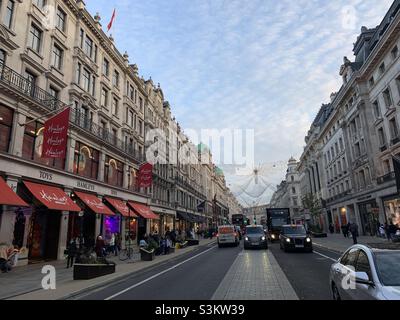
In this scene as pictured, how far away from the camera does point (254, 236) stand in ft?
85.6

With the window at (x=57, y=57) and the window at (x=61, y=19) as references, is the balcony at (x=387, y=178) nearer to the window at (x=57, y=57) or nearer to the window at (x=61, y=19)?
the window at (x=57, y=57)

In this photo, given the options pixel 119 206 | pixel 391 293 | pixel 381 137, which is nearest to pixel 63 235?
pixel 119 206

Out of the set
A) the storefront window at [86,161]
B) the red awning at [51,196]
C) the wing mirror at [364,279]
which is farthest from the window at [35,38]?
the wing mirror at [364,279]

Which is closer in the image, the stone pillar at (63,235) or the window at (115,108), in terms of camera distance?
the stone pillar at (63,235)

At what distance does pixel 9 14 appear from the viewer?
1866 cm

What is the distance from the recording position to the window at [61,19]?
23922 millimetres

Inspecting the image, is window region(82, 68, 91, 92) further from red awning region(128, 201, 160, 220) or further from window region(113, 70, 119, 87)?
red awning region(128, 201, 160, 220)

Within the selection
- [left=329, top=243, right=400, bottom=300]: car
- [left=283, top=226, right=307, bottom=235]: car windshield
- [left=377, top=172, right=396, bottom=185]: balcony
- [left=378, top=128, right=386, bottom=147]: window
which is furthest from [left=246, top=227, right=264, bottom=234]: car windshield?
[left=329, top=243, right=400, bottom=300]: car

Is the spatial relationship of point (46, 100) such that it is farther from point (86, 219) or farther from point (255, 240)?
point (255, 240)

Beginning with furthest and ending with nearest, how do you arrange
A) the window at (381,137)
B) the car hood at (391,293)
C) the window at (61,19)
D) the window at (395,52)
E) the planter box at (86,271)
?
the window at (381,137)
the window at (395,52)
the window at (61,19)
the planter box at (86,271)
the car hood at (391,293)

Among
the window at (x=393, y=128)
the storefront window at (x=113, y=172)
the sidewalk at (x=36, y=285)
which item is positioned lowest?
the sidewalk at (x=36, y=285)

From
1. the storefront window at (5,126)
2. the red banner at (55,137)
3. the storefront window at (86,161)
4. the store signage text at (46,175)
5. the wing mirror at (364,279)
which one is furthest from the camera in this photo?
the storefront window at (86,161)

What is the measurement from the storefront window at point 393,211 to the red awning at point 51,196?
30.1m

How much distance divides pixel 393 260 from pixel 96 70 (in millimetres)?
29089
